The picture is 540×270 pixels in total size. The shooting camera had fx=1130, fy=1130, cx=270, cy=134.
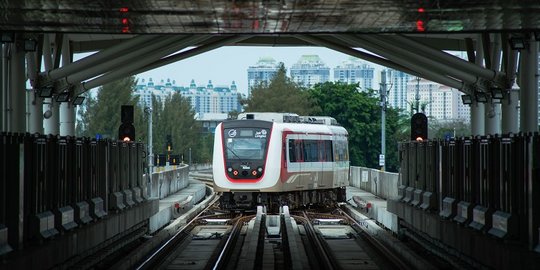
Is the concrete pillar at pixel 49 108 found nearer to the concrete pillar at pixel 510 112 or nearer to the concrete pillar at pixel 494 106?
the concrete pillar at pixel 494 106

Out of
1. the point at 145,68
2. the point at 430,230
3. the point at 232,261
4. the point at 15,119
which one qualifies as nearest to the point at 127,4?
the point at 232,261

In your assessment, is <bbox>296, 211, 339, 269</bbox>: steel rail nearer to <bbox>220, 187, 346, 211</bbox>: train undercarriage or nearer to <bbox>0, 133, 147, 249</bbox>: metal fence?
<bbox>220, 187, 346, 211</bbox>: train undercarriage

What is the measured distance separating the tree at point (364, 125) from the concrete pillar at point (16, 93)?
60605 millimetres

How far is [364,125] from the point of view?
87500 mm

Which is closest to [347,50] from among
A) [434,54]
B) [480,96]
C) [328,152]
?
[434,54]

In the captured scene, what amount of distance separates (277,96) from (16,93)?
265 feet

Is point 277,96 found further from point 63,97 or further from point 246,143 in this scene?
point 63,97

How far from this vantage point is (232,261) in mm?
20031

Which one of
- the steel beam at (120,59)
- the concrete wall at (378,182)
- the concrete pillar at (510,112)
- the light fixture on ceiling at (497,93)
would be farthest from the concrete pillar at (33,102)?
the concrete wall at (378,182)

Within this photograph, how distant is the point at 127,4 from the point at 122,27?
272 cm

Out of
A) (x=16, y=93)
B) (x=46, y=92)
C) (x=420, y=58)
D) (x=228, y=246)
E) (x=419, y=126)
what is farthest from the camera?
(x=420, y=58)

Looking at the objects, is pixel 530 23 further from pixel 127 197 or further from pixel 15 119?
pixel 15 119

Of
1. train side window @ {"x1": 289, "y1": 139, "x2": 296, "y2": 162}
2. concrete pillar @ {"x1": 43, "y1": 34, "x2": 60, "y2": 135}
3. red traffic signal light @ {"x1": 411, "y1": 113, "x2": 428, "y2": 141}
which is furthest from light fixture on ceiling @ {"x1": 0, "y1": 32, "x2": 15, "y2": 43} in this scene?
train side window @ {"x1": 289, "y1": 139, "x2": 296, "y2": 162}

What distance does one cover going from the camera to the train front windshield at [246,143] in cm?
3388
